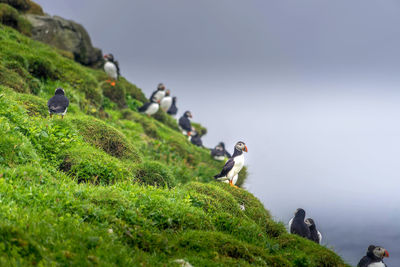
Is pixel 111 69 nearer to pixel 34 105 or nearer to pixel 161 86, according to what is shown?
pixel 161 86

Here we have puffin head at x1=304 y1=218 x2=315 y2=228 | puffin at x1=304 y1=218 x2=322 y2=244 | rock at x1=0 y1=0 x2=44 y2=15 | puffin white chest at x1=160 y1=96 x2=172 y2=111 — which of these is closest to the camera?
puffin at x1=304 y1=218 x2=322 y2=244

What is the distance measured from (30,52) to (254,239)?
14890 mm

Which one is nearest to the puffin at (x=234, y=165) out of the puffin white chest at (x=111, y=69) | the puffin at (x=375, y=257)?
the puffin at (x=375, y=257)

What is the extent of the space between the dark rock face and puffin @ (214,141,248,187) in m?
20.1

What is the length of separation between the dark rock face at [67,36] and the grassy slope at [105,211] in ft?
54.0

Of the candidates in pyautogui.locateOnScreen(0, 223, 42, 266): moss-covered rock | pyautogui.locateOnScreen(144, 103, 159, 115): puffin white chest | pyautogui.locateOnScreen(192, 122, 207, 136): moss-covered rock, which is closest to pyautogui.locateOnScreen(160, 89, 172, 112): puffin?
pyautogui.locateOnScreen(144, 103, 159, 115): puffin white chest

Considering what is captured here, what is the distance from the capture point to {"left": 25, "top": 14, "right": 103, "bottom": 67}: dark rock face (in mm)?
28938

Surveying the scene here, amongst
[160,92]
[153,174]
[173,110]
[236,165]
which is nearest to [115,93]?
[160,92]

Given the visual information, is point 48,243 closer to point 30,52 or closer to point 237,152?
point 237,152

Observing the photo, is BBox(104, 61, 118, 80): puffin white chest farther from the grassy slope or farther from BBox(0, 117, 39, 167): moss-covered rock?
BBox(0, 117, 39, 167): moss-covered rock

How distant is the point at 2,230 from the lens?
5.73 meters

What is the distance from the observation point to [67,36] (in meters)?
31.0

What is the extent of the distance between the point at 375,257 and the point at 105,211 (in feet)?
24.0

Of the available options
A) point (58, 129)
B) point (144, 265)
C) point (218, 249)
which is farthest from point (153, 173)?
point (144, 265)
